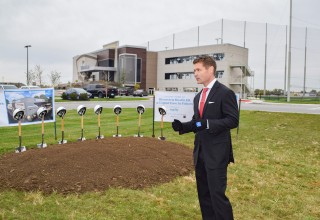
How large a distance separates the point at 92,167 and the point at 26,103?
3984 millimetres

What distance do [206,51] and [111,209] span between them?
209ft

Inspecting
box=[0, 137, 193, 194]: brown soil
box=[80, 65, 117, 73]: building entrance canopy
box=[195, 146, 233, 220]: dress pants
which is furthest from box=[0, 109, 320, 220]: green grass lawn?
box=[80, 65, 117, 73]: building entrance canopy

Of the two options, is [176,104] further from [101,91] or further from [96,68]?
[96,68]

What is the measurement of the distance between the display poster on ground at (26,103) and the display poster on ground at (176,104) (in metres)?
3.25

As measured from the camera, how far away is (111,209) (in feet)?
14.8

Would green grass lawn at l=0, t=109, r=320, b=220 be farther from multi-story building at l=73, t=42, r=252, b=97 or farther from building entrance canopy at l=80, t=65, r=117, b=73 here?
building entrance canopy at l=80, t=65, r=117, b=73

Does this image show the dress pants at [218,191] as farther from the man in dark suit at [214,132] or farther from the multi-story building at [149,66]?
the multi-story building at [149,66]

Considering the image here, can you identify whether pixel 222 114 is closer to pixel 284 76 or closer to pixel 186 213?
pixel 186 213

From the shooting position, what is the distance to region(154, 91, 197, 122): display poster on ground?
33.3 ft

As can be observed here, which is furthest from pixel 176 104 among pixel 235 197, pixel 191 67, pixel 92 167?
pixel 191 67

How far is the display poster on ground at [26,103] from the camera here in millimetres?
8289

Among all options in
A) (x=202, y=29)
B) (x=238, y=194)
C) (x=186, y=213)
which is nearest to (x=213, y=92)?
(x=186, y=213)

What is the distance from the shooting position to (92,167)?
5.79 meters

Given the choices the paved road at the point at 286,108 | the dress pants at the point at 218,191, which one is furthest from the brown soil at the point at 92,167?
the paved road at the point at 286,108
